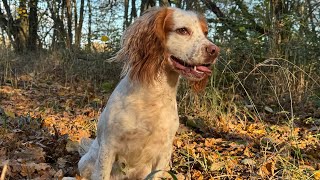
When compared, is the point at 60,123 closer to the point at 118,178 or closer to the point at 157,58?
the point at 118,178

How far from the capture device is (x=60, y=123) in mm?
4703

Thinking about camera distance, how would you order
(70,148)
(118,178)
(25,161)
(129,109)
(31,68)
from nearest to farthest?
(129,109) → (118,178) → (25,161) → (70,148) → (31,68)

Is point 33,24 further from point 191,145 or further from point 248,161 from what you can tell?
point 248,161

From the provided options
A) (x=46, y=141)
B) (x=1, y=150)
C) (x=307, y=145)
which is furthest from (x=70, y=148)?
(x=307, y=145)

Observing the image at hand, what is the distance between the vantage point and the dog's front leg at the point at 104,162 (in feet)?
9.21

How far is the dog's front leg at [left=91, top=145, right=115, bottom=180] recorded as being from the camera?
111 inches

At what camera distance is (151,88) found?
2842mm

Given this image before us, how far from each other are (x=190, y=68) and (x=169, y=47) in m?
0.21

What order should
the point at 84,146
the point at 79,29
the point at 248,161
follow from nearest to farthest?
the point at 248,161 < the point at 84,146 < the point at 79,29

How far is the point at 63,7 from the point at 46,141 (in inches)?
396

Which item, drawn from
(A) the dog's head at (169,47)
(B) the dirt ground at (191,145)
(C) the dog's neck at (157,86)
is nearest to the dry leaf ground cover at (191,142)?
(B) the dirt ground at (191,145)

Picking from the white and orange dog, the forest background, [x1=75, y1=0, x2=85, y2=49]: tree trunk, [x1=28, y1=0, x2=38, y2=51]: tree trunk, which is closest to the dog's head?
the white and orange dog

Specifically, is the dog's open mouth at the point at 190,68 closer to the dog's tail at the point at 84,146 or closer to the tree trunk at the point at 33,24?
the dog's tail at the point at 84,146

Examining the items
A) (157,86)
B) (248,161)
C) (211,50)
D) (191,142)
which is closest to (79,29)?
(191,142)
